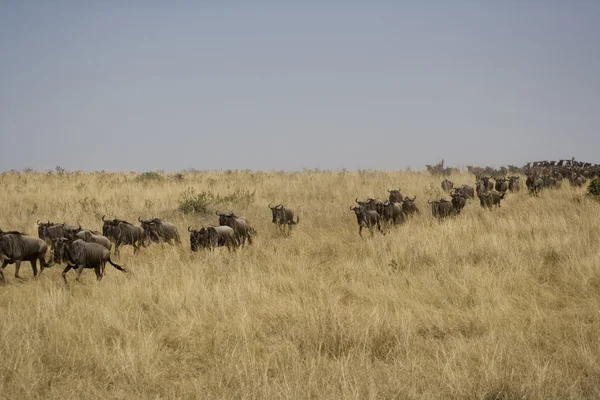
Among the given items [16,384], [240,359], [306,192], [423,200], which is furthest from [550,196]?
[16,384]

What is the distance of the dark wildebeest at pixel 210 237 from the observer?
11008mm

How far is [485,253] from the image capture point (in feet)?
32.7

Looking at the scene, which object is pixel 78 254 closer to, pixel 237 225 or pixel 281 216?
pixel 237 225

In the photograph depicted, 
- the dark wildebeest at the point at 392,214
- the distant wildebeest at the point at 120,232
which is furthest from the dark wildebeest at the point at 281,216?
the distant wildebeest at the point at 120,232

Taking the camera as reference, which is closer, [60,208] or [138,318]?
[138,318]

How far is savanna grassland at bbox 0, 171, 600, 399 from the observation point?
4.56m

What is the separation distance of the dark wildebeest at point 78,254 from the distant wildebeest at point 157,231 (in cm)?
322

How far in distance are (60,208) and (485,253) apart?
14771mm

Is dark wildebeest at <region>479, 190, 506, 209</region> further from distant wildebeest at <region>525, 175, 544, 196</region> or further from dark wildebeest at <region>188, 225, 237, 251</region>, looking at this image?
dark wildebeest at <region>188, 225, 237, 251</region>

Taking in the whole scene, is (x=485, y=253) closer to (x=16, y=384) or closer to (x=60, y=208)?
(x=16, y=384)

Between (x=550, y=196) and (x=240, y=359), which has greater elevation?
(x=550, y=196)

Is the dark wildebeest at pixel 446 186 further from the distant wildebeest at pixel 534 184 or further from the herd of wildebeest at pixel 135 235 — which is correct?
the herd of wildebeest at pixel 135 235

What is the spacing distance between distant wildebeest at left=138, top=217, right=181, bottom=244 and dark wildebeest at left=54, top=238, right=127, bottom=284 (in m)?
3.22

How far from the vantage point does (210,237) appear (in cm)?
1123
